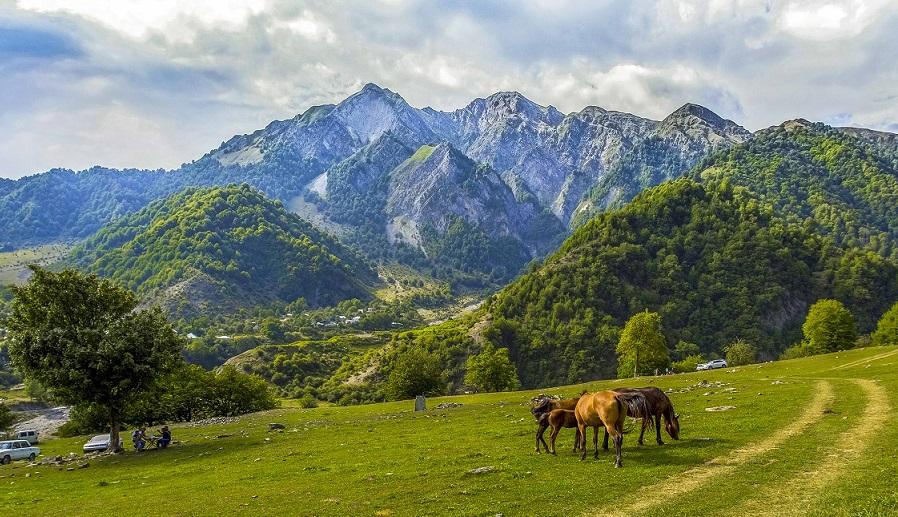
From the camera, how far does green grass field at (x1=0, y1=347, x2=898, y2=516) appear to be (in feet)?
61.9

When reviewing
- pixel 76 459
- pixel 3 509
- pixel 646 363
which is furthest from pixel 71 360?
pixel 646 363

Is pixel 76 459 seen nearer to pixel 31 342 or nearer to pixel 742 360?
pixel 31 342

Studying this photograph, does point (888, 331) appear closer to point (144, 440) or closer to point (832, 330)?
point (832, 330)

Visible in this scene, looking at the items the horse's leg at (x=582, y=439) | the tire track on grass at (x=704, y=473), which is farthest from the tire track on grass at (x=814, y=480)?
the horse's leg at (x=582, y=439)

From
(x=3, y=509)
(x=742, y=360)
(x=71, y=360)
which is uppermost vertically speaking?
(x=71, y=360)

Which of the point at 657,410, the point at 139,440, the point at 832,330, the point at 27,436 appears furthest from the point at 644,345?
the point at 27,436

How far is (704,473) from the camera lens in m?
21.7

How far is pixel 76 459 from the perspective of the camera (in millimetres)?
48062

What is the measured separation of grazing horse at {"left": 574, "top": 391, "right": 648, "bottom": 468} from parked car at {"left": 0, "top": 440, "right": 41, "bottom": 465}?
60447 mm

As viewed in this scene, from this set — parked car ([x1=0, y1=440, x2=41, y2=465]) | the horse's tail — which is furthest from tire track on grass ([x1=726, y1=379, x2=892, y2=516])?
parked car ([x1=0, y1=440, x2=41, y2=465])

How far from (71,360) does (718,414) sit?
5279 cm

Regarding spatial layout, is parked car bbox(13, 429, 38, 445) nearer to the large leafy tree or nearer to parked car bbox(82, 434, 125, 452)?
parked car bbox(82, 434, 125, 452)

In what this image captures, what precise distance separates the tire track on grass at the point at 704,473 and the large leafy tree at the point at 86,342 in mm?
46068

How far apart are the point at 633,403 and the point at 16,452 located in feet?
214
